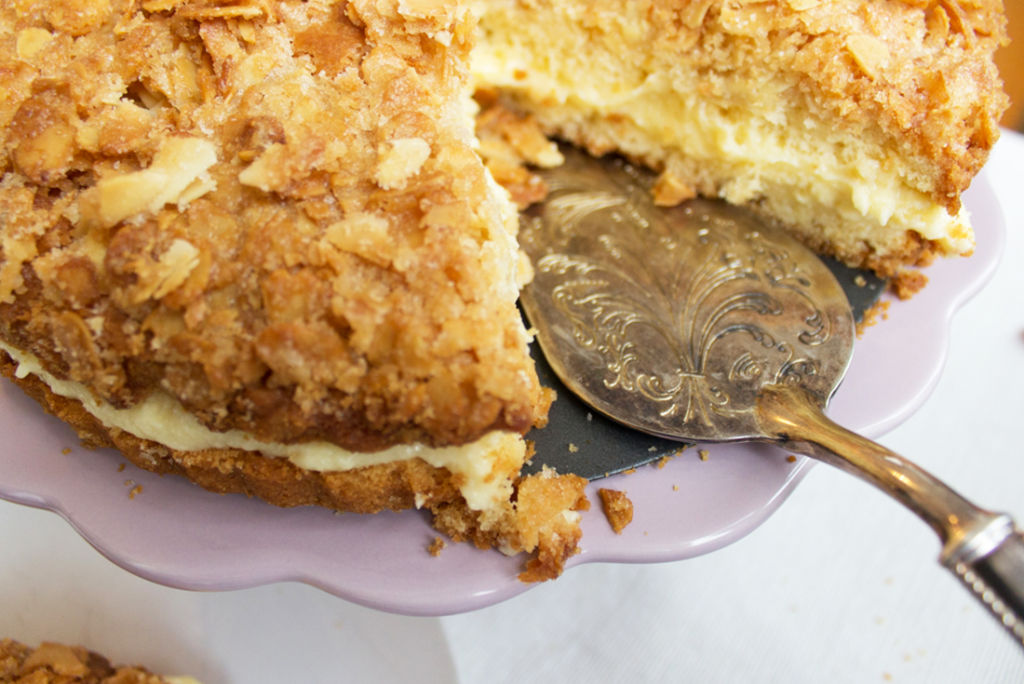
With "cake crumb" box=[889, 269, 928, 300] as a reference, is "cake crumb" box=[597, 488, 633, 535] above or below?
below

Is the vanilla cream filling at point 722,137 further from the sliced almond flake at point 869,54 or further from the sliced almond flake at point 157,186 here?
the sliced almond flake at point 157,186

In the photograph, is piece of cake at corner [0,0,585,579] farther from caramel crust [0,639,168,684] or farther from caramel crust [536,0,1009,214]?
caramel crust [536,0,1009,214]

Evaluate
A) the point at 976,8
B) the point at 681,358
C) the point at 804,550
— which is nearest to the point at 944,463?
the point at 804,550

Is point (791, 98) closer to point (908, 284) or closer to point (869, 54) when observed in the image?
point (869, 54)

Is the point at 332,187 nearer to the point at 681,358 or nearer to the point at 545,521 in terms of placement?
the point at 545,521

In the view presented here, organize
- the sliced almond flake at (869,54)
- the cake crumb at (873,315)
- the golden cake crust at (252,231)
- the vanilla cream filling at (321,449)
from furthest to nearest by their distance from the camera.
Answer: the cake crumb at (873,315), the sliced almond flake at (869,54), the vanilla cream filling at (321,449), the golden cake crust at (252,231)

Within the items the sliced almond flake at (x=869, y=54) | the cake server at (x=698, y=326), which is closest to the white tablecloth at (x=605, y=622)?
the cake server at (x=698, y=326)

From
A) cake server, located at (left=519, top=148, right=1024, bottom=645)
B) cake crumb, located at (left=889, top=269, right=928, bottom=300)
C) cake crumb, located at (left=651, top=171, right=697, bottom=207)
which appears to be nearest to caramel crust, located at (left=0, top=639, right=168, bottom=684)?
cake server, located at (left=519, top=148, right=1024, bottom=645)
